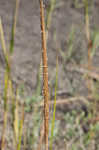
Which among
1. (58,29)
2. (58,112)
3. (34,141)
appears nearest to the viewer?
(34,141)

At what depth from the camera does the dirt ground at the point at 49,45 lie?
1380 millimetres

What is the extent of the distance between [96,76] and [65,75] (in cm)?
19

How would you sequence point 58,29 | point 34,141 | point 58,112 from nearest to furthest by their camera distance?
point 34,141 → point 58,112 → point 58,29

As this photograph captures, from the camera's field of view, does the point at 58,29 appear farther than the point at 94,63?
Yes

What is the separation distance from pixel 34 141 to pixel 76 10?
134cm

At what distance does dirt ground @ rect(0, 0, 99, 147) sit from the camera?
138 centimetres

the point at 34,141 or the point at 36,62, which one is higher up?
the point at 36,62

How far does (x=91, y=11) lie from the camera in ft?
6.78

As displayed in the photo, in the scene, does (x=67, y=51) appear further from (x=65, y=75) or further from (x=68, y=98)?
(x=68, y=98)

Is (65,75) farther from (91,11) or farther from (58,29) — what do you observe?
(91,11)

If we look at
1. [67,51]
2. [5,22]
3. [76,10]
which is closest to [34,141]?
[67,51]

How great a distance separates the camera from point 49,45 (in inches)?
65.0

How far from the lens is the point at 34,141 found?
102cm

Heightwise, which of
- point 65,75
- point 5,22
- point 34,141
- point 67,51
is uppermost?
point 5,22
